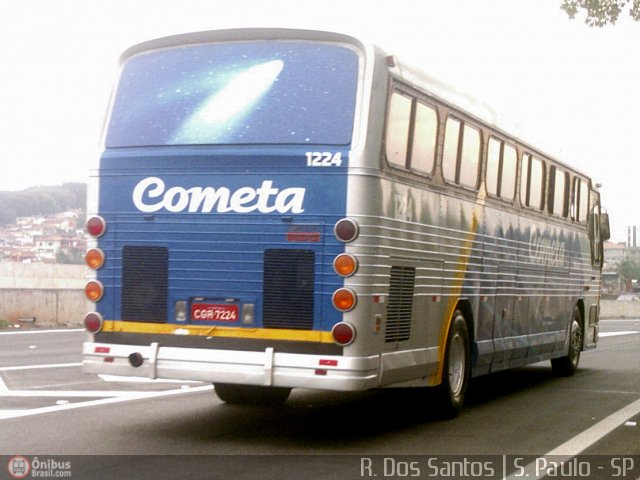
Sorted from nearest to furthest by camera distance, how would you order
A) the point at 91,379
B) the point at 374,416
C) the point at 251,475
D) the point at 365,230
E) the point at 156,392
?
the point at 251,475 < the point at 365,230 < the point at 374,416 < the point at 156,392 < the point at 91,379

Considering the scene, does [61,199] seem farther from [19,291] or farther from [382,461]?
[382,461]

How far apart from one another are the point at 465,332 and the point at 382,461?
A: 3.52m

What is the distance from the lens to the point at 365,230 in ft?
31.5

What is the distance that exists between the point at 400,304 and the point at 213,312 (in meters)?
1.65

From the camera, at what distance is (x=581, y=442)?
1015 centimetres

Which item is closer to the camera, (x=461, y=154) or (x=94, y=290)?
(x=94, y=290)

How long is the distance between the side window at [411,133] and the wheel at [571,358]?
284 inches

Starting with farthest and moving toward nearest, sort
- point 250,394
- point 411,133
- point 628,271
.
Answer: point 628,271 → point 250,394 → point 411,133

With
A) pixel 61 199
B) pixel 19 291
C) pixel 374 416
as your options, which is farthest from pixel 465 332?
pixel 61 199

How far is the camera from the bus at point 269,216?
9578mm

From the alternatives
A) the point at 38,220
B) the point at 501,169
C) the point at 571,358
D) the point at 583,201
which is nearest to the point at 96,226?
the point at 501,169

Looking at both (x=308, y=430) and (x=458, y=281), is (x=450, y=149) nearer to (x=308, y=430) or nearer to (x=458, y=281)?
(x=458, y=281)

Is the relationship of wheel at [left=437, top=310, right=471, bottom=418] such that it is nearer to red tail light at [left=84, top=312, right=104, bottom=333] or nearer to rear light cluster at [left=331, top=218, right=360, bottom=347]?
rear light cluster at [left=331, top=218, right=360, bottom=347]

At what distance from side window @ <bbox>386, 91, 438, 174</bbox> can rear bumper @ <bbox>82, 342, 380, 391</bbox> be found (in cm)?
181
